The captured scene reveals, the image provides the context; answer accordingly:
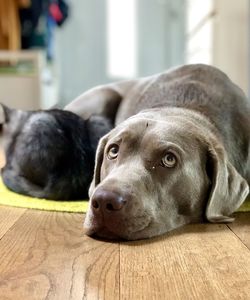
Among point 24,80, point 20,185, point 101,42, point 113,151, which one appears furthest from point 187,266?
point 101,42

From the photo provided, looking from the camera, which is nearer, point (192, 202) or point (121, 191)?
point (121, 191)

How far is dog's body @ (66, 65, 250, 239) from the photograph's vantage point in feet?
5.41

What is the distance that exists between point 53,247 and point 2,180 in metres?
0.99

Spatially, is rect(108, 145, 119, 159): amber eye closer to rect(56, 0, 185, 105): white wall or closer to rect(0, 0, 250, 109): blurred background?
rect(0, 0, 250, 109): blurred background

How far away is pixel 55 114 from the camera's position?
2486 mm

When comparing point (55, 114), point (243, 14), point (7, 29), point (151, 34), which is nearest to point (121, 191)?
A: point (55, 114)

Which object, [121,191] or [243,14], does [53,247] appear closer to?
[121,191]

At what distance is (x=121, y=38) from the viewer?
7.64 m

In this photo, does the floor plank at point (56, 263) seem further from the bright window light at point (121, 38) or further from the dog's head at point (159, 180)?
the bright window light at point (121, 38)

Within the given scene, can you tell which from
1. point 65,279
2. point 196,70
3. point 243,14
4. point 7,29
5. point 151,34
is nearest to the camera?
point 65,279

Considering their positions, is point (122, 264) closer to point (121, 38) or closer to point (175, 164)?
point (175, 164)

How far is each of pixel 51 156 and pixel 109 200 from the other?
0.78 m

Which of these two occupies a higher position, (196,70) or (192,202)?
(196,70)

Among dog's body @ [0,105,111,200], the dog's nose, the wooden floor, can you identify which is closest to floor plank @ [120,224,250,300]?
the wooden floor
